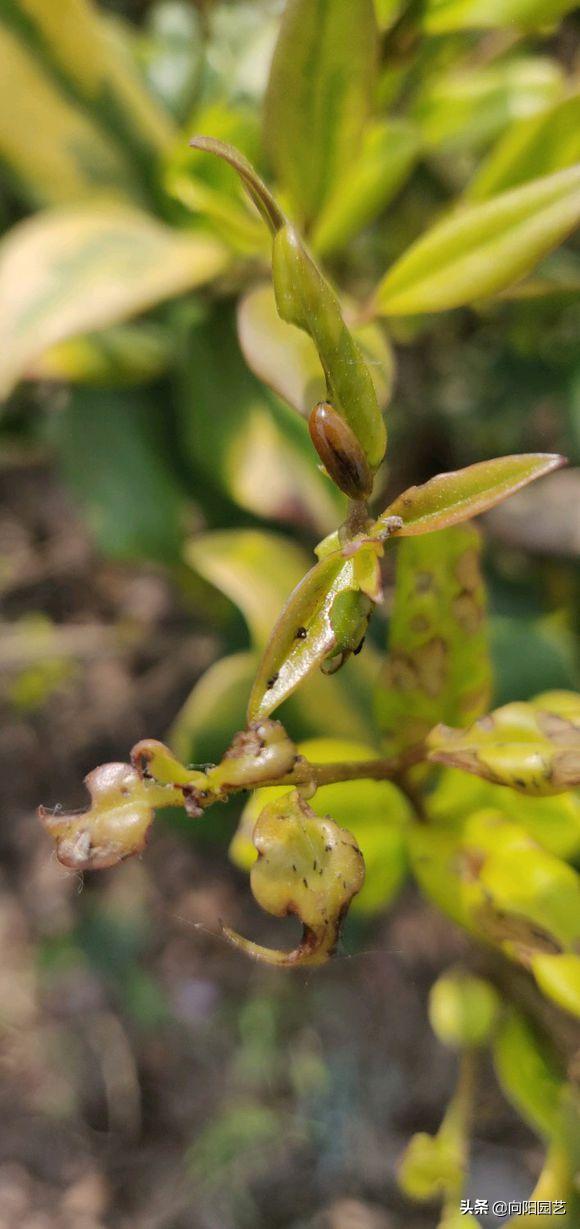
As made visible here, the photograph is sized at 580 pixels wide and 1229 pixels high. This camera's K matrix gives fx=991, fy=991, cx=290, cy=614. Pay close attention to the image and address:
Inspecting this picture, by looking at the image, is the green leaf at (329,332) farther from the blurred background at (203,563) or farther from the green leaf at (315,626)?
the blurred background at (203,563)

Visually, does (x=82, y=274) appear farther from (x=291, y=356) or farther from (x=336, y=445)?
(x=336, y=445)

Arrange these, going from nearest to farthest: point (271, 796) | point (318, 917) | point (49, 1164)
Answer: point (318, 917) → point (271, 796) → point (49, 1164)

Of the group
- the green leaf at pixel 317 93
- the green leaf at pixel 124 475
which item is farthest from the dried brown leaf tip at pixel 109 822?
the green leaf at pixel 124 475

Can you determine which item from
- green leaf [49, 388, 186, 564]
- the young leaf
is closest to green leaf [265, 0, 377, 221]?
the young leaf

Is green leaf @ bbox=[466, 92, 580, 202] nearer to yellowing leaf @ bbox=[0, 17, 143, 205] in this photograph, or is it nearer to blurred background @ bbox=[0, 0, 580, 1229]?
blurred background @ bbox=[0, 0, 580, 1229]

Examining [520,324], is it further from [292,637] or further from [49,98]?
[292,637]

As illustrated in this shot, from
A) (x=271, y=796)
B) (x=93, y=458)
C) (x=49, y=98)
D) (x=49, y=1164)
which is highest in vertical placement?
(x=49, y=98)

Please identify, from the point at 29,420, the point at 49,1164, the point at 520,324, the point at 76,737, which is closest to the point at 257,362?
the point at 520,324
